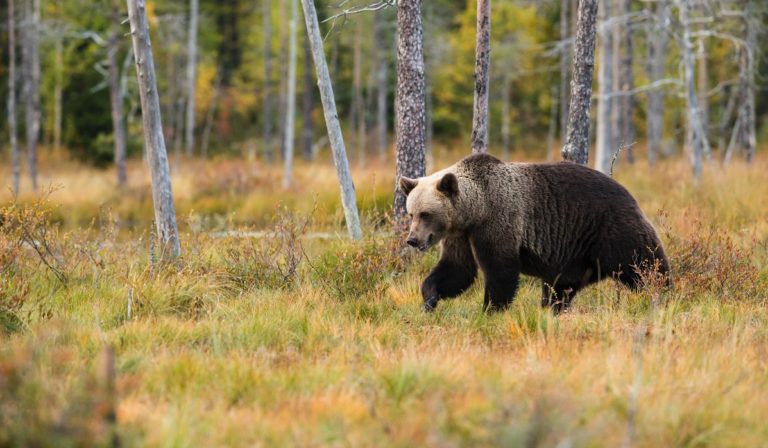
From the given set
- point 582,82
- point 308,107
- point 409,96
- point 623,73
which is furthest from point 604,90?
point 308,107

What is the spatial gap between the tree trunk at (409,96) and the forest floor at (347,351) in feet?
4.13

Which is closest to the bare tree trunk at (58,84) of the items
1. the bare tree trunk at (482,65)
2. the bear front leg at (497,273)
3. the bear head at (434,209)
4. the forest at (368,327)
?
the forest at (368,327)

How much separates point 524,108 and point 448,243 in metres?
31.3

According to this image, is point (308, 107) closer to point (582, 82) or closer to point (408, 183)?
point (582, 82)

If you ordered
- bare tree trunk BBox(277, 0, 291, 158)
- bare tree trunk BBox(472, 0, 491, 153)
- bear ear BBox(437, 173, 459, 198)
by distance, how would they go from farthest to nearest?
bare tree trunk BBox(277, 0, 291, 158), bare tree trunk BBox(472, 0, 491, 153), bear ear BBox(437, 173, 459, 198)

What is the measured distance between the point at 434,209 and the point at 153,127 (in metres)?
3.60

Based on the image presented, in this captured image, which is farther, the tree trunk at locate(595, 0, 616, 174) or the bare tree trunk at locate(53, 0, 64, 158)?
the bare tree trunk at locate(53, 0, 64, 158)

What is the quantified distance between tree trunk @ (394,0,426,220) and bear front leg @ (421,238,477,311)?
2205 millimetres

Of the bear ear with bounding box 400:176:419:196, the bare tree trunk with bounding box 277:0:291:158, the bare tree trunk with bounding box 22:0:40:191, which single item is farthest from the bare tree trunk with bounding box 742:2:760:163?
the bare tree trunk with bounding box 22:0:40:191

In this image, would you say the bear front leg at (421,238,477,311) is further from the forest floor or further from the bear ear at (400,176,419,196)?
the bear ear at (400,176,419,196)

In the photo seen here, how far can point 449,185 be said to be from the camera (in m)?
6.59

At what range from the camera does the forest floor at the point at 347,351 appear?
12.4 ft

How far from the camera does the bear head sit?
652 cm

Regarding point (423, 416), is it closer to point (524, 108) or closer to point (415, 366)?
point (415, 366)
